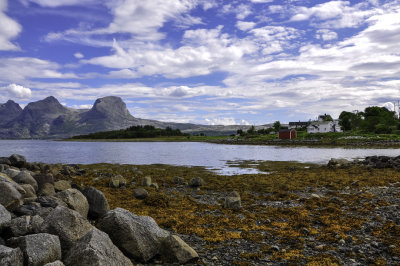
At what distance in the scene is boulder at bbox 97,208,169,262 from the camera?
32.3 feet

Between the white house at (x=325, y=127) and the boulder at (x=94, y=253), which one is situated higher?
the white house at (x=325, y=127)

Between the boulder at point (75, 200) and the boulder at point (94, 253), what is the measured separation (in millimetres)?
4965

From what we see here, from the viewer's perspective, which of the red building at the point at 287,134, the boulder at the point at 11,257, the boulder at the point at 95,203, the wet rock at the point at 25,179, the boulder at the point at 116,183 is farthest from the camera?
the red building at the point at 287,134

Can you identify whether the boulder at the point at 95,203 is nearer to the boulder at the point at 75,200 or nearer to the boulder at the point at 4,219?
the boulder at the point at 75,200

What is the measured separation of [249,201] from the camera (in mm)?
20297

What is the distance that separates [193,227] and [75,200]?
5.54 metres

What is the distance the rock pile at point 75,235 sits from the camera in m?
7.66

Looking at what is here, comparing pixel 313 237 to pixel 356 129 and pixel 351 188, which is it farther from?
pixel 356 129

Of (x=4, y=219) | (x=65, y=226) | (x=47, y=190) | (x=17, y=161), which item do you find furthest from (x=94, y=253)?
(x=17, y=161)

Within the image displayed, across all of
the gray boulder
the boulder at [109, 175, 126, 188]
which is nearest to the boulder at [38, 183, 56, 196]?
the gray boulder

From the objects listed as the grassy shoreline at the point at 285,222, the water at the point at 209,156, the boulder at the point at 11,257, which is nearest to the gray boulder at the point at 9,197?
the boulder at the point at 11,257

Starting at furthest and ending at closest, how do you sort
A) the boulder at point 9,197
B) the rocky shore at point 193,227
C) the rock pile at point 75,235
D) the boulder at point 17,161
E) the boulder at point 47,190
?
the boulder at point 17,161
the boulder at point 47,190
the boulder at point 9,197
the rocky shore at point 193,227
the rock pile at point 75,235

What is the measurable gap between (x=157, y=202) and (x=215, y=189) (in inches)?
308

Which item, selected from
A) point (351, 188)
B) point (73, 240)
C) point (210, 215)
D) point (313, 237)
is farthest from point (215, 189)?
point (73, 240)
